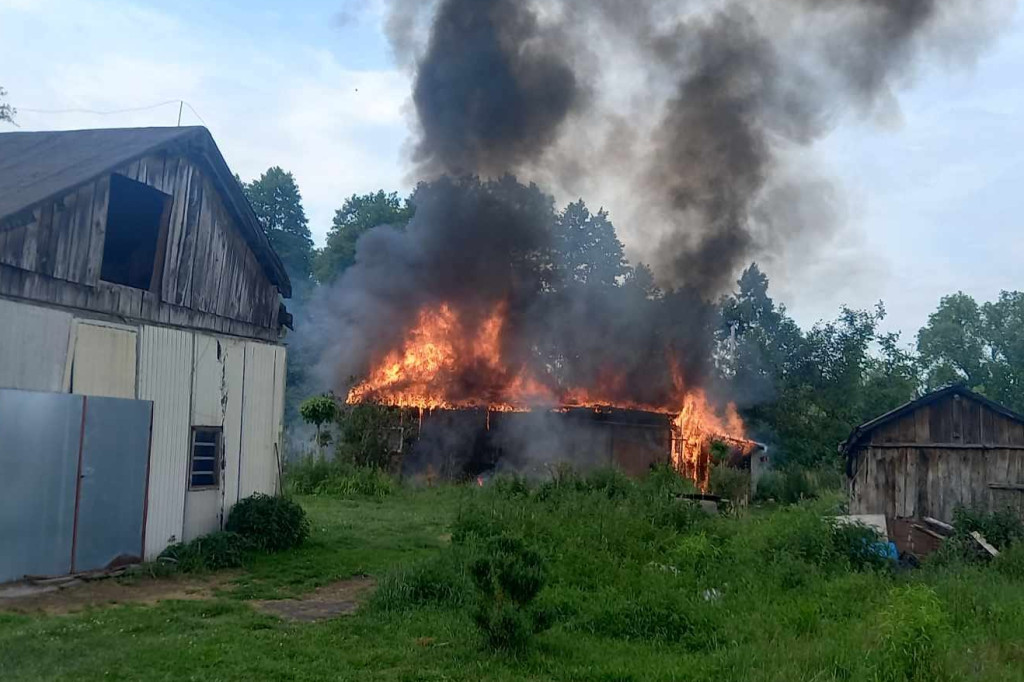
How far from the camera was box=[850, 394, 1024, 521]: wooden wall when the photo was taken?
42.1 feet

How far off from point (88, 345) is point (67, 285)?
0.85 m

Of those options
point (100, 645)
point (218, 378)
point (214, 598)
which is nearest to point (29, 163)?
point (218, 378)

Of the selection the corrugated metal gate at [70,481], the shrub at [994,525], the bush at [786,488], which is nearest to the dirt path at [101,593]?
the corrugated metal gate at [70,481]

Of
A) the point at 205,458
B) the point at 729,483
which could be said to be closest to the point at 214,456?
the point at 205,458

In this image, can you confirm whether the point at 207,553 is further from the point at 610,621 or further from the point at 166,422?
the point at 610,621

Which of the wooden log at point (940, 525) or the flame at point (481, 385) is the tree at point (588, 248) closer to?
the flame at point (481, 385)

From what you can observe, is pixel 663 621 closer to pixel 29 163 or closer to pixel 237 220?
pixel 237 220

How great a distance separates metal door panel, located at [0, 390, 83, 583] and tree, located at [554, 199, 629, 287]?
80.5 feet

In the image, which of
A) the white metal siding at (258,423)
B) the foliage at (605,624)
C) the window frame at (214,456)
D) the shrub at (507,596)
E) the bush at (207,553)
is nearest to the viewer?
the foliage at (605,624)

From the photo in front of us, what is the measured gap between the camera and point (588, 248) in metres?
36.0

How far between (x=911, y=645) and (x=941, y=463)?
25.9 feet

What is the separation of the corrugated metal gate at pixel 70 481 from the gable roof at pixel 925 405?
11.3m

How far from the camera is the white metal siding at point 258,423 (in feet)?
44.6

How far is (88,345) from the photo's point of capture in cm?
1064
